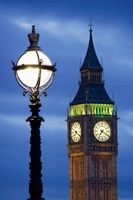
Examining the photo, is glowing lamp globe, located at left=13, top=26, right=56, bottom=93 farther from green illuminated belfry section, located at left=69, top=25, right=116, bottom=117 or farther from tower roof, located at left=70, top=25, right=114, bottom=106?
tower roof, located at left=70, top=25, right=114, bottom=106

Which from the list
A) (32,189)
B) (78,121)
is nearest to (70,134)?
(78,121)

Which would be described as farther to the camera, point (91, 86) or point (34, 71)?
point (91, 86)

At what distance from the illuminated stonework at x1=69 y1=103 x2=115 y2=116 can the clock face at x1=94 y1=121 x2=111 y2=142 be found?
1.87 meters

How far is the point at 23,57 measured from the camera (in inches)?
647

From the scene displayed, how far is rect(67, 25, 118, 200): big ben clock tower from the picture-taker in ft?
463

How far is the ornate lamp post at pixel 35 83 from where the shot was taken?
1628 cm

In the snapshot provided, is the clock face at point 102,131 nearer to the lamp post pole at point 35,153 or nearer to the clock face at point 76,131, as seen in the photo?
the clock face at point 76,131

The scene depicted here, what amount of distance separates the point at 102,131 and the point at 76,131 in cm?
405

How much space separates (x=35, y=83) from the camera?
1630 centimetres

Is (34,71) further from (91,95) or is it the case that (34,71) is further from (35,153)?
(91,95)

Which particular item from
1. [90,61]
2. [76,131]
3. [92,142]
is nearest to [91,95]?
[76,131]

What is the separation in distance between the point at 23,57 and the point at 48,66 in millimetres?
433

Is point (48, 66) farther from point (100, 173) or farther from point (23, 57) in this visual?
point (100, 173)

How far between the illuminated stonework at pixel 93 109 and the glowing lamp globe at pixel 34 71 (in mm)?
126589
